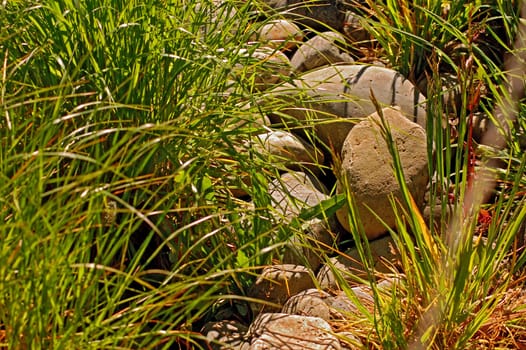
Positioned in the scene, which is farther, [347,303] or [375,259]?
[375,259]

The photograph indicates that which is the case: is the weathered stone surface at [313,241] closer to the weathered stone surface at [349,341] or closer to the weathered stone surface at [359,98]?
the weathered stone surface at [349,341]

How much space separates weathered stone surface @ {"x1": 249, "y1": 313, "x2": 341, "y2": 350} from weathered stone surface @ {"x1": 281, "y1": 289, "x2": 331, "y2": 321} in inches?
3.4

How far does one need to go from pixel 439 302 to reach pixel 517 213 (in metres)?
0.40

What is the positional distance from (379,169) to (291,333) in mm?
979

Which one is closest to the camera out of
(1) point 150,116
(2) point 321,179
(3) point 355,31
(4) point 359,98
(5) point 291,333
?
(5) point 291,333

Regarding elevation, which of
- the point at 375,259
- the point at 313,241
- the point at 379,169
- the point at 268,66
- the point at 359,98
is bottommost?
the point at 375,259

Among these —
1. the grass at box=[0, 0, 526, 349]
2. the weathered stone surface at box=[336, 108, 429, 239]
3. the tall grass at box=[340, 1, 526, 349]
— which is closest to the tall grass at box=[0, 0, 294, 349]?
the grass at box=[0, 0, 526, 349]

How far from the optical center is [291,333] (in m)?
2.57

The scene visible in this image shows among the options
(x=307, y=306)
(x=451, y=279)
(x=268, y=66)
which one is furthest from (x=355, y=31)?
(x=451, y=279)

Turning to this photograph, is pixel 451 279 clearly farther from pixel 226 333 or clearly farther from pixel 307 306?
pixel 226 333

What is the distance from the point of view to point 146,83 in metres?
2.71

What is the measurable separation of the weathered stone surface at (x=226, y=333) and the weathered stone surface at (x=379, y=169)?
0.85 m

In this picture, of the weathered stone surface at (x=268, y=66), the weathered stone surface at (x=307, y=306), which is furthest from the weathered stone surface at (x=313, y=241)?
the weathered stone surface at (x=268, y=66)

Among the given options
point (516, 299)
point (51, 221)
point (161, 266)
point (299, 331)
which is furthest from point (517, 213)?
point (51, 221)
